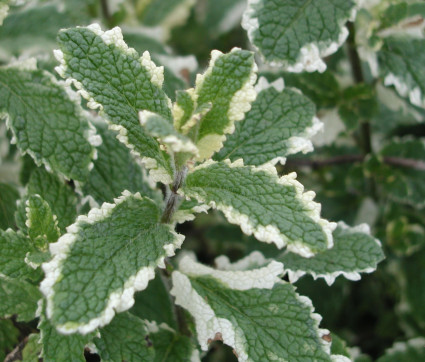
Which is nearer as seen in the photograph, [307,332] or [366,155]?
[307,332]

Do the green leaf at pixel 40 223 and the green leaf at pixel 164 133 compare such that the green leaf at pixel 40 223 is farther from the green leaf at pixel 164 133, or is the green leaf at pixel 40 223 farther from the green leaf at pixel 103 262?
the green leaf at pixel 164 133

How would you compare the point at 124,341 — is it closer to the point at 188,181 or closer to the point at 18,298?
the point at 18,298

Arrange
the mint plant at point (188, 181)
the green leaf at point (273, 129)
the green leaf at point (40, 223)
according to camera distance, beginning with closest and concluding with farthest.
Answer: the mint plant at point (188, 181), the green leaf at point (40, 223), the green leaf at point (273, 129)

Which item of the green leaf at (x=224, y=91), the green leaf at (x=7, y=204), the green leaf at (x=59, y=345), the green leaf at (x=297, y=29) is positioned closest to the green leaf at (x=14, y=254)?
the green leaf at (x=59, y=345)

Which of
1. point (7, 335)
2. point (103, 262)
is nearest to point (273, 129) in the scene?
point (103, 262)

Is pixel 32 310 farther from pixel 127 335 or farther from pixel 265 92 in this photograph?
pixel 265 92

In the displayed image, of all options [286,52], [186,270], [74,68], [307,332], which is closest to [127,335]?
[186,270]

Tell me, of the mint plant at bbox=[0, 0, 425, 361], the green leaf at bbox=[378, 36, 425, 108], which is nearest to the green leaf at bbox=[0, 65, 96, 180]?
the mint plant at bbox=[0, 0, 425, 361]

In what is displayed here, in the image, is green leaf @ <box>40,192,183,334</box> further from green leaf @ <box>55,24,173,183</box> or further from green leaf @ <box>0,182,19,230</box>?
green leaf @ <box>0,182,19,230</box>

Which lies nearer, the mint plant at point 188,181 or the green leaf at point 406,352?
the mint plant at point 188,181
